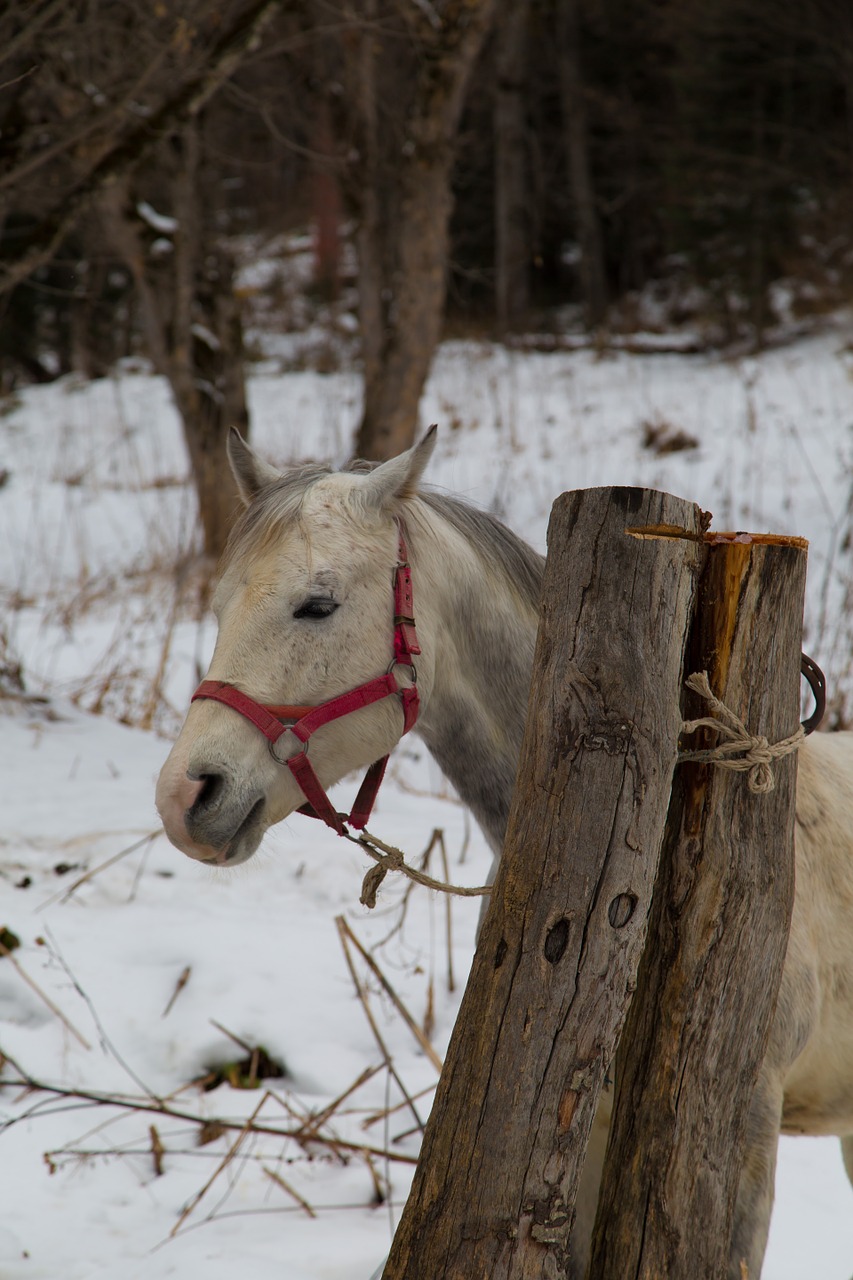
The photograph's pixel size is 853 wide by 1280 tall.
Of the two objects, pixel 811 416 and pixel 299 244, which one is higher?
pixel 299 244

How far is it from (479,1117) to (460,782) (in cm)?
74

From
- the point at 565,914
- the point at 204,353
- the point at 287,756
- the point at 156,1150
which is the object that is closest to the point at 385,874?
the point at 287,756

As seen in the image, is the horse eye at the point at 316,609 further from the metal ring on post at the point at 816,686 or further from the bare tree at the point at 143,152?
the bare tree at the point at 143,152

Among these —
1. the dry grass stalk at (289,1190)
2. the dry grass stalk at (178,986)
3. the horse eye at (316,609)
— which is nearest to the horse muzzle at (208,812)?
the horse eye at (316,609)

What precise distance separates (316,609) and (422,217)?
5.11 meters

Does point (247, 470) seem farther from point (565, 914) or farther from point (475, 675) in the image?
point (565, 914)

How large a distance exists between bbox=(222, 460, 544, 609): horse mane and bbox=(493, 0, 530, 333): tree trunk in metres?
14.2

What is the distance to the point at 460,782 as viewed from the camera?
6.64 ft

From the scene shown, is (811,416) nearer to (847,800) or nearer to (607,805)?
(847,800)

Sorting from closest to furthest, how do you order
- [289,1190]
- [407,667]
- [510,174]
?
1. [407,667]
2. [289,1190]
3. [510,174]

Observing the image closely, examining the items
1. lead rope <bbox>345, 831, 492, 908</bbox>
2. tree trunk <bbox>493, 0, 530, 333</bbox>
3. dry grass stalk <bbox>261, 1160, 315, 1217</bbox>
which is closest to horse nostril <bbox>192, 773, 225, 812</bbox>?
lead rope <bbox>345, 831, 492, 908</bbox>

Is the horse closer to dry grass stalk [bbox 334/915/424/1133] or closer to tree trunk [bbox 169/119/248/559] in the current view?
dry grass stalk [bbox 334/915/424/1133]

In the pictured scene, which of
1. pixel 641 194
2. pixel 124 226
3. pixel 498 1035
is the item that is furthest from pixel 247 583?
pixel 641 194

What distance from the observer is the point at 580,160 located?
1742cm
